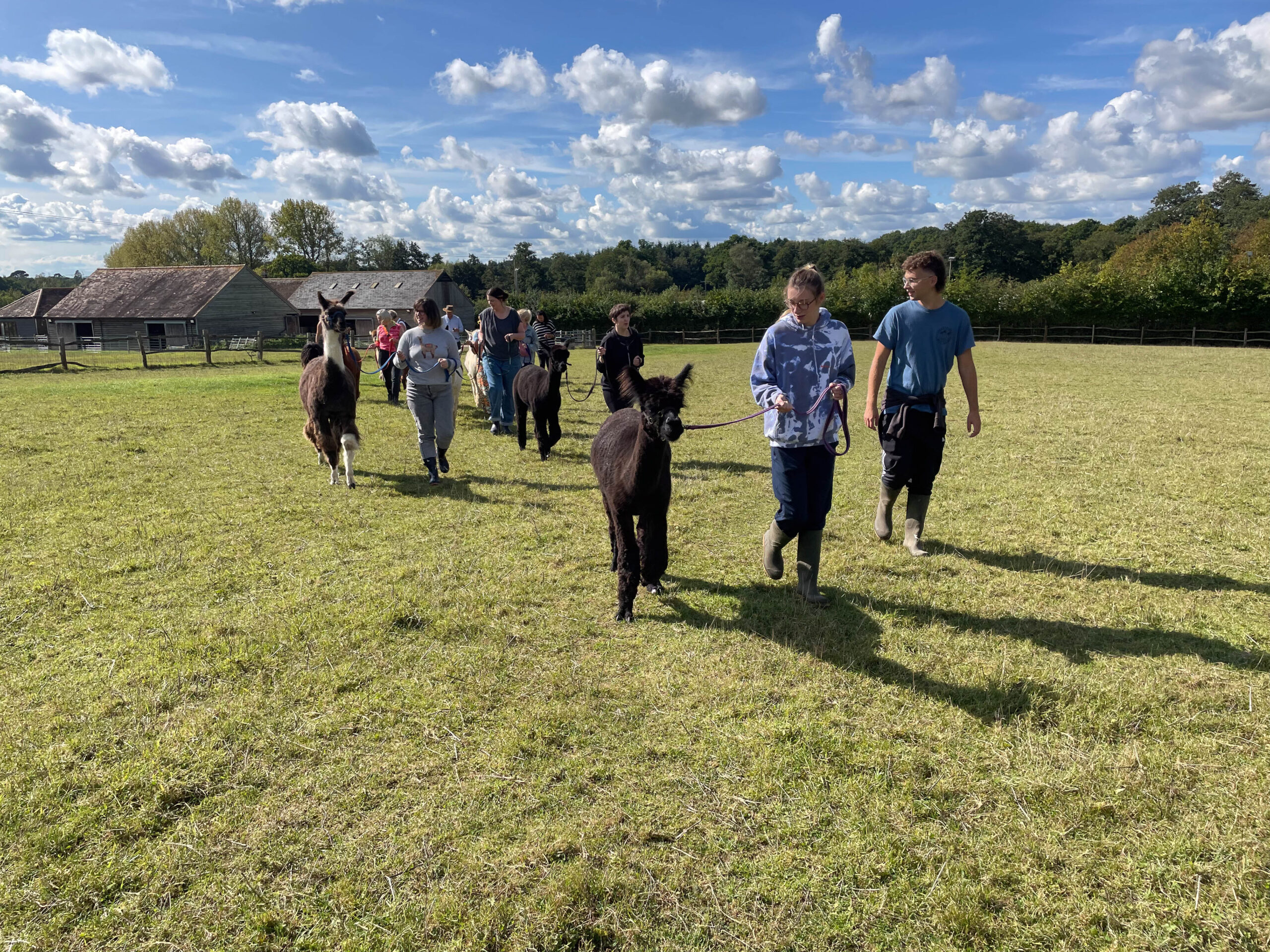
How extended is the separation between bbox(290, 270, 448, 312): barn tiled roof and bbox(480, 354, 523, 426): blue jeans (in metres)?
45.9

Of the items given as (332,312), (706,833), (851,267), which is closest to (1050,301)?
(332,312)

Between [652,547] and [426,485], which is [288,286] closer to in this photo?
[426,485]

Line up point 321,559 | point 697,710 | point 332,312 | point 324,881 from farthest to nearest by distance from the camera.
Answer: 1. point 332,312
2. point 321,559
3. point 697,710
4. point 324,881

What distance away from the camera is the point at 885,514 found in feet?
19.6

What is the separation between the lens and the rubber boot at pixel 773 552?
475 centimetres

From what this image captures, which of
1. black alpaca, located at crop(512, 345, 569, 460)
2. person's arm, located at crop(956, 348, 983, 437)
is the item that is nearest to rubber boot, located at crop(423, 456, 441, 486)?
black alpaca, located at crop(512, 345, 569, 460)

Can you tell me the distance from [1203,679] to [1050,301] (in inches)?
1842

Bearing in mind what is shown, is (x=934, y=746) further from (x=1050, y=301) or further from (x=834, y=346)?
(x=1050, y=301)

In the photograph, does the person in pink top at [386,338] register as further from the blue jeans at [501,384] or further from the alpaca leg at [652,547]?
the alpaca leg at [652,547]

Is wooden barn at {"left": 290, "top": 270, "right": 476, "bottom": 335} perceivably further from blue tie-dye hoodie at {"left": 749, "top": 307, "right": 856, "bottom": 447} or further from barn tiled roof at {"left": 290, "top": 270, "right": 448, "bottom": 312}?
blue tie-dye hoodie at {"left": 749, "top": 307, "right": 856, "bottom": 447}

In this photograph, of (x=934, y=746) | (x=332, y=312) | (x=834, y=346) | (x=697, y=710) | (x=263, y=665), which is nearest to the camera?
(x=934, y=746)

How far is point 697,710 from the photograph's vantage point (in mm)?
3488

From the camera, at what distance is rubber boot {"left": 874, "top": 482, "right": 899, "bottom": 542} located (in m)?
5.80

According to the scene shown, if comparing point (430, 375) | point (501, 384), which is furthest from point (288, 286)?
point (430, 375)
